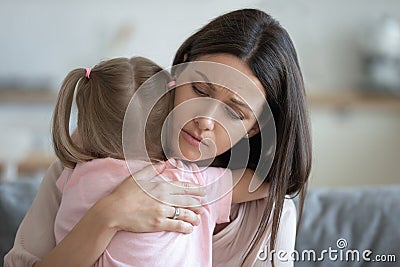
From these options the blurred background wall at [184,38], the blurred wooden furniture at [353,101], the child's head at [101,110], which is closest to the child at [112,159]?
the child's head at [101,110]

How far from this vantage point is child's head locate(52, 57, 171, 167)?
4.46ft

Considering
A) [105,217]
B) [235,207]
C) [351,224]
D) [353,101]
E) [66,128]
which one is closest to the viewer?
[105,217]

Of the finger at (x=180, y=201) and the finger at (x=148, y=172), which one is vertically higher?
the finger at (x=148, y=172)

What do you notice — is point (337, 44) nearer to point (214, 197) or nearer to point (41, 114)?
point (41, 114)

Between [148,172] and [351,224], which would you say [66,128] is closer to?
[148,172]

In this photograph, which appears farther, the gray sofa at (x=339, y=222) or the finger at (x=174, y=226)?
the gray sofa at (x=339, y=222)

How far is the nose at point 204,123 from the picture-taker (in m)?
1.32

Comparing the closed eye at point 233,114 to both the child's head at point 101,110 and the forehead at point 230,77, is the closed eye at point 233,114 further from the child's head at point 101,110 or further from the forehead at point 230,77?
the child's head at point 101,110

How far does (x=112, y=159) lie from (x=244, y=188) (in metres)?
0.29

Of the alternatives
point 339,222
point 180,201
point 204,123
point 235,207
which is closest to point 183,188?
point 180,201

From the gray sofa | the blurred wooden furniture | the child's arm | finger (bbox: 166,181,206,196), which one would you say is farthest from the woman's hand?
the blurred wooden furniture

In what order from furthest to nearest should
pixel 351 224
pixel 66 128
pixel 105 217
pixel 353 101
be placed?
pixel 353 101
pixel 351 224
pixel 66 128
pixel 105 217

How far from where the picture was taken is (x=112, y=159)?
1.34 meters

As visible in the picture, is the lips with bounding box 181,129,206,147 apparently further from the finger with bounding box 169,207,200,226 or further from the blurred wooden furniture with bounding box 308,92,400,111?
the blurred wooden furniture with bounding box 308,92,400,111
